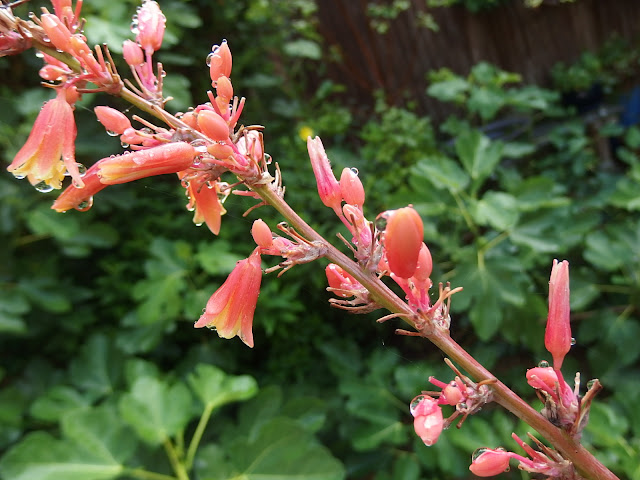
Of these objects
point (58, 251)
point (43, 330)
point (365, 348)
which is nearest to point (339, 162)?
point (365, 348)

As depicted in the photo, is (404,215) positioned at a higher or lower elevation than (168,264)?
higher

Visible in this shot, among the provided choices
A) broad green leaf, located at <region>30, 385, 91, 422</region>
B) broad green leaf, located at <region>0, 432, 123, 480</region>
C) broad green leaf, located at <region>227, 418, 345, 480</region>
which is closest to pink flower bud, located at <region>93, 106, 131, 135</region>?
broad green leaf, located at <region>227, 418, 345, 480</region>

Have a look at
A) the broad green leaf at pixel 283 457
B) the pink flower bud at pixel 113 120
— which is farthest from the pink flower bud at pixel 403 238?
the broad green leaf at pixel 283 457

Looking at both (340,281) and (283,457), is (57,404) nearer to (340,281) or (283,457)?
(283,457)

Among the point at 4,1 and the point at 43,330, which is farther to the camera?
the point at 43,330

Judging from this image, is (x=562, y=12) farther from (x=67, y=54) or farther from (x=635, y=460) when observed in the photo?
(x=67, y=54)

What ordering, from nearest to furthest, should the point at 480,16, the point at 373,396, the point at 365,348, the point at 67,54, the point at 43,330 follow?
the point at 67,54
the point at 373,396
the point at 43,330
the point at 365,348
the point at 480,16

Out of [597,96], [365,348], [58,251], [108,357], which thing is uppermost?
[58,251]

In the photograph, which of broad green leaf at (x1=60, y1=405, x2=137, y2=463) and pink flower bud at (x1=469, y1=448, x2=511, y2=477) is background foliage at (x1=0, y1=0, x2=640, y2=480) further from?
pink flower bud at (x1=469, y1=448, x2=511, y2=477)

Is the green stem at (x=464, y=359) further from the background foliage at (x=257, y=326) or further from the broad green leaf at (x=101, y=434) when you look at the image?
the broad green leaf at (x=101, y=434)
